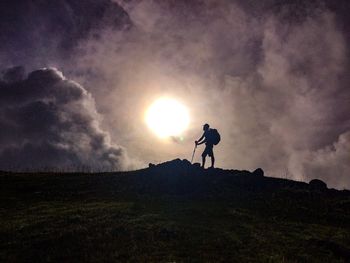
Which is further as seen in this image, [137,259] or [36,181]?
Answer: [36,181]

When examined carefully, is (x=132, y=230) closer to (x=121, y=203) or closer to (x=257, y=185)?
(x=121, y=203)

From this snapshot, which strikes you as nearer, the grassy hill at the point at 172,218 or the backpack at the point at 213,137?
the grassy hill at the point at 172,218

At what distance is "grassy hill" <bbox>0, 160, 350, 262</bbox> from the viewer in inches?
791

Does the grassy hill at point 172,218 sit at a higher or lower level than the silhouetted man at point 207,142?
lower

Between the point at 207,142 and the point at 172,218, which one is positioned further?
the point at 207,142

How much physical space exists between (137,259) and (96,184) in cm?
2349

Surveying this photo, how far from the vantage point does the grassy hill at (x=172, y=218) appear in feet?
65.9

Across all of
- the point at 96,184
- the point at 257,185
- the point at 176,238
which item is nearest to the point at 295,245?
the point at 176,238

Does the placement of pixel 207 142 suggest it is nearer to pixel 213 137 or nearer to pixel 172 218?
pixel 213 137

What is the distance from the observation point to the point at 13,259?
1845 centimetres

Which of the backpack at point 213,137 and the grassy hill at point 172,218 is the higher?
the backpack at point 213,137

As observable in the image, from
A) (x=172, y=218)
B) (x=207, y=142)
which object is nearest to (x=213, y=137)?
(x=207, y=142)

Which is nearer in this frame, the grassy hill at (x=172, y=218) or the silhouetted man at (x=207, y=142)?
the grassy hill at (x=172, y=218)

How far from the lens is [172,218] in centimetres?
2666
